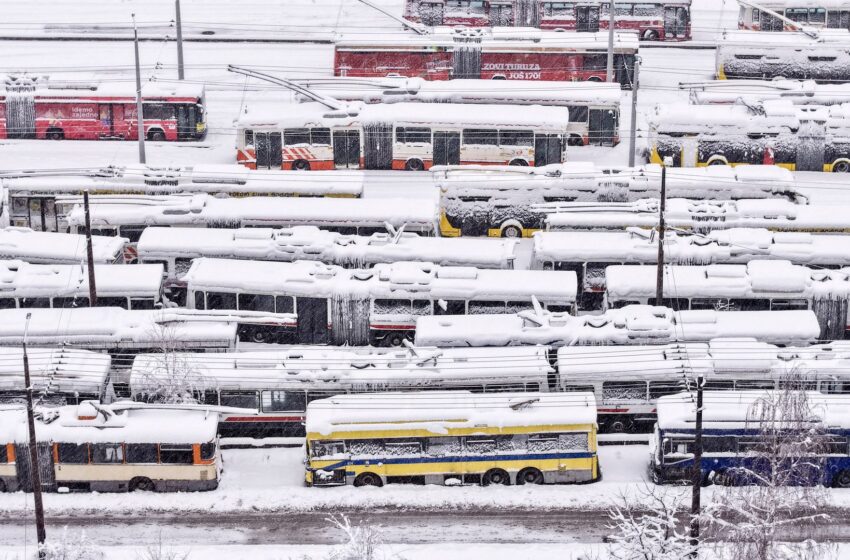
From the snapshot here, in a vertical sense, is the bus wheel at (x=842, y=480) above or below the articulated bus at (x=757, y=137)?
below

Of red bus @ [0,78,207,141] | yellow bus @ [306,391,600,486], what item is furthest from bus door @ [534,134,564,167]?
yellow bus @ [306,391,600,486]

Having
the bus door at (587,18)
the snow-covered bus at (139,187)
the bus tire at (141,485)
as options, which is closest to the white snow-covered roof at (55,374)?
the bus tire at (141,485)

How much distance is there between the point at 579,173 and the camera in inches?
2020

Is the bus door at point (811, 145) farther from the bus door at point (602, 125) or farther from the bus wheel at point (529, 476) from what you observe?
the bus wheel at point (529, 476)

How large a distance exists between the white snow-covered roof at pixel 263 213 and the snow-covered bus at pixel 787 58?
75.9 feet

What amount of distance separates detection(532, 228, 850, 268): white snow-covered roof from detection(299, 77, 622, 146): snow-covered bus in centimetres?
1420

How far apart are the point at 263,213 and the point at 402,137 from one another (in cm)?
1009

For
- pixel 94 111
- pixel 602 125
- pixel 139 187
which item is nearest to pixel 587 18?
pixel 602 125

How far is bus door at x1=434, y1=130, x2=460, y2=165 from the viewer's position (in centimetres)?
5684

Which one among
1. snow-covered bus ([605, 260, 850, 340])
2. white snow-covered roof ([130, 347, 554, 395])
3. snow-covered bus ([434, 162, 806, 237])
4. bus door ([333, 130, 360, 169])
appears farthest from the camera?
bus door ([333, 130, 360, 169])

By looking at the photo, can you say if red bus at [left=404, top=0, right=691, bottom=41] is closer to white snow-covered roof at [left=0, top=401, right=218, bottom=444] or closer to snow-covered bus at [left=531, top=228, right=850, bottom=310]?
snow-covered bus at [left=531, top=228, right=850, bottom=310]

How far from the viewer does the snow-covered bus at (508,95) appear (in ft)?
194

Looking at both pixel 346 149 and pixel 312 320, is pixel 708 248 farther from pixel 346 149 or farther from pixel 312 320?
pixel 346 149

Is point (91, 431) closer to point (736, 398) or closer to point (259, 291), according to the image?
point (259, 291)
